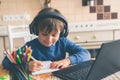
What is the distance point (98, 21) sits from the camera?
9.00ft

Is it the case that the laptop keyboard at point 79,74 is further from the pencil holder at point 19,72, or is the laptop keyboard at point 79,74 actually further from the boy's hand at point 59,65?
the pencil holder at point 19,72

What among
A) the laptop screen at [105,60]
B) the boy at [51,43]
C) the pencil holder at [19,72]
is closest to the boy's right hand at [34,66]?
the boy at [51,43]

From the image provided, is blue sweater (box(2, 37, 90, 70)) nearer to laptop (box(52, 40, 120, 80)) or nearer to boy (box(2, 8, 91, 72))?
boy (box(2, 8, 91, 72))

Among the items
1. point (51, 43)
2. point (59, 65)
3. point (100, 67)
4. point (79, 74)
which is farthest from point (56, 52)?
point (100, 67)

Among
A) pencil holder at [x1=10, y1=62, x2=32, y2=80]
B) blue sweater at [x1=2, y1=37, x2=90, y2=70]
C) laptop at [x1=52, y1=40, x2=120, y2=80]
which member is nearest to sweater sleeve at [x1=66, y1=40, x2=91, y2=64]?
blue sweater at [x1=2, y1=37, x2=90, y2=70]

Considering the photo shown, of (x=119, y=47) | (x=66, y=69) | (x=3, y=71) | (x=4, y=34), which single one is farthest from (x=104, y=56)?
(x=4, y=34)

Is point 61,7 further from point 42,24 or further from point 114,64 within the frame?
point 114,64

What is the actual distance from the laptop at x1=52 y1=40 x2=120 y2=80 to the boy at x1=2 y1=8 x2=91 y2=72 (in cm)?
10

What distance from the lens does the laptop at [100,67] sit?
854 mm

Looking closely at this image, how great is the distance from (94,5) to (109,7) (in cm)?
22

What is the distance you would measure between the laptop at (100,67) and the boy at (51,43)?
0.10 metres

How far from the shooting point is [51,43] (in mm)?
1236

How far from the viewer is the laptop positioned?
0.85m

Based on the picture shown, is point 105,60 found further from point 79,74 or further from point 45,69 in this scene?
point 45,69
